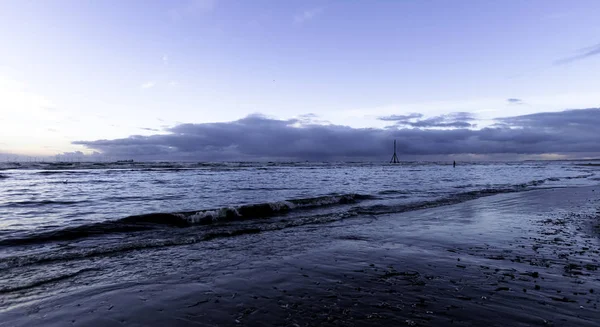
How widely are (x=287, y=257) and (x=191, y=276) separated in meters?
2.56

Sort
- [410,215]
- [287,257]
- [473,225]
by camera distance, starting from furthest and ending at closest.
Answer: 1. [410,215]
2. [473,225]
3. [287,257]

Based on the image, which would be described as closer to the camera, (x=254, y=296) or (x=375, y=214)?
(x=254, y=296)

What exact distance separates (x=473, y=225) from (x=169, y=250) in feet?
36.2

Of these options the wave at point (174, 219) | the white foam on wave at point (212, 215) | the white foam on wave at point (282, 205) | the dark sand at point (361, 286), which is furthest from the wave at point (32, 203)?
the dark sand at point (361, 286)

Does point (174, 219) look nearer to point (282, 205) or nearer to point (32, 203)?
point (282, 205)

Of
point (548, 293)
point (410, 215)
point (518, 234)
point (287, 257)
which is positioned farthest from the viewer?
point (410, 215)

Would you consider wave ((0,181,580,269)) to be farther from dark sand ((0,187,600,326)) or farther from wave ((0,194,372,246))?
dark sand ((0,187,600,326))

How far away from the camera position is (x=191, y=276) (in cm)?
704

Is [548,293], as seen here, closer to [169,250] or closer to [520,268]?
[520,268]

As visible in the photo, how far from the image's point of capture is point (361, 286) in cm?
618

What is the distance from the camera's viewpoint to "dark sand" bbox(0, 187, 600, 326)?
4863 mm

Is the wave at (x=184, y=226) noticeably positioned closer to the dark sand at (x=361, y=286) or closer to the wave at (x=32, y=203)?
the dark sand at (x=361, y=286)

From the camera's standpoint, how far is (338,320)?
15.5ft

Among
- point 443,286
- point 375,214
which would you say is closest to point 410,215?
point 375,214
